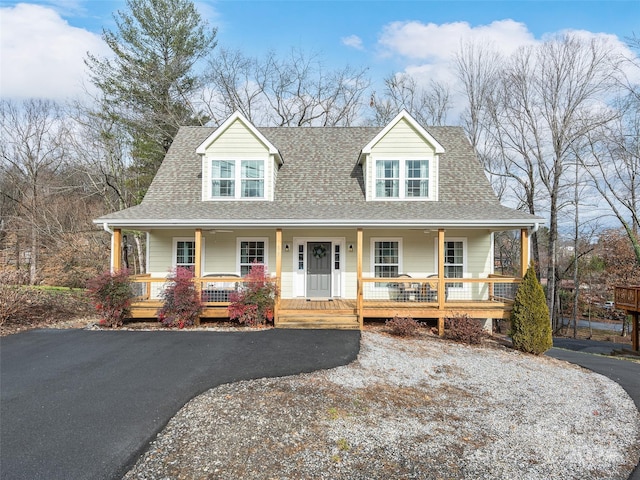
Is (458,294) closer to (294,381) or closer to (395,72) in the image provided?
(294,381)

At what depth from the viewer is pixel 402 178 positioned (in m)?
12.8

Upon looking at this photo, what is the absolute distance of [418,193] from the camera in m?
12.8

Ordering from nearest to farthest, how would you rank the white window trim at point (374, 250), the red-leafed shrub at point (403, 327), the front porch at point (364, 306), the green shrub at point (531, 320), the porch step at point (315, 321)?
1. the green shrub at point (531, 320)
2. the red-leafed shrub at point (403, 327)
3. the porch step at point (315, 321)
4. the front porch at point (364, 306)
5. the white window trim at point (374, 250)

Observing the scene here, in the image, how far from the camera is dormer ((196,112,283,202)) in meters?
12.8

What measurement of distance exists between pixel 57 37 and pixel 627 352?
26.6m

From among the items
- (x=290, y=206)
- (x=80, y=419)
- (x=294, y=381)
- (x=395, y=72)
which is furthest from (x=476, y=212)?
(x=395, y=72)

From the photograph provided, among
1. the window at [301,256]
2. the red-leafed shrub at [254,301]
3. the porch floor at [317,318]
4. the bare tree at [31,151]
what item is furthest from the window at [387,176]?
the bare tree at [31,151]

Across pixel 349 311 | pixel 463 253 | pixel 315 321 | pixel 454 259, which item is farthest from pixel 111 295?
pixel 463 253

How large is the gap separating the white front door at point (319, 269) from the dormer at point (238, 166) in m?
2.44

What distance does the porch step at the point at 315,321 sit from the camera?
1030 cm

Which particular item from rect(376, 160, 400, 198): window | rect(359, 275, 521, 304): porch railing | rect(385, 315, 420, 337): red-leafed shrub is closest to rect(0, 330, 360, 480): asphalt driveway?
rect(385, 315, 420, 337): red-leafed shrub

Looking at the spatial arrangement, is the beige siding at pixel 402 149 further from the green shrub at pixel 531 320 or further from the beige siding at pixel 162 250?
the beige siding at pixel 162 250

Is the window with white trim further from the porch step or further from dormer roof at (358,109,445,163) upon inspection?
dormer roof at (358,109,445,163)

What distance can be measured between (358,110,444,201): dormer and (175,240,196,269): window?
650 cm
